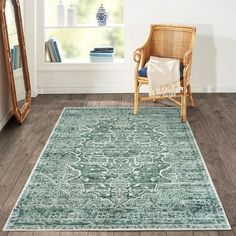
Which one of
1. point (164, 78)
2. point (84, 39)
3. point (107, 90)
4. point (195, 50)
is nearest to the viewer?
point (164, 78)

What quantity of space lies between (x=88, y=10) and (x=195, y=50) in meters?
1.30

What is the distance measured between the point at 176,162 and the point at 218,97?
224 cm

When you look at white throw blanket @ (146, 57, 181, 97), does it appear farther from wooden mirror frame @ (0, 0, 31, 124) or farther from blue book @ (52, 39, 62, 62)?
blue book @ (52, 39, 62, 62)

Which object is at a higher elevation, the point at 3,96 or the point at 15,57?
the point at 15,57

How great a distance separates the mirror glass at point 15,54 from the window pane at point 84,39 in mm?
1109

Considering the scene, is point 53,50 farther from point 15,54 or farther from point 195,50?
point 195,50

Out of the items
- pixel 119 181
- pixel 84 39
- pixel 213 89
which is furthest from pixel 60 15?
pixel 119 181

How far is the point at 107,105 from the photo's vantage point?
5750 millimetres

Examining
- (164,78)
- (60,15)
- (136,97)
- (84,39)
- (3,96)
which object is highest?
(60,15)

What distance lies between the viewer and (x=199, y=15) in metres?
6.08

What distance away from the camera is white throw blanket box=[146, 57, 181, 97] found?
16.8 feet

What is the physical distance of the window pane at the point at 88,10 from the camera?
627cm

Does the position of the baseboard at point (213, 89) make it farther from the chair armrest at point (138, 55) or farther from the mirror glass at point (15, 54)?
the mirror glass at point (15, 54)

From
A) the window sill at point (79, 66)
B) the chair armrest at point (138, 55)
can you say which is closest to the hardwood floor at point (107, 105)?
the window sill at point (79, 66)
